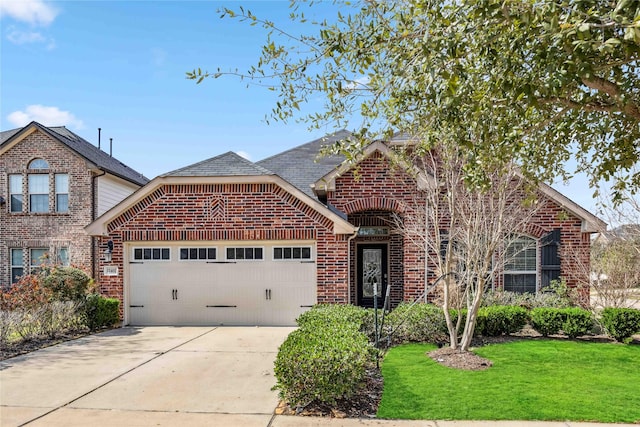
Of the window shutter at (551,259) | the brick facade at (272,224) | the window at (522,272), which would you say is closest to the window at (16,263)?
the brick facade at (272,224)

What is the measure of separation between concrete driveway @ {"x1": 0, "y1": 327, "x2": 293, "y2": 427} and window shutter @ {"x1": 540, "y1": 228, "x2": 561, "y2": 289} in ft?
24.0

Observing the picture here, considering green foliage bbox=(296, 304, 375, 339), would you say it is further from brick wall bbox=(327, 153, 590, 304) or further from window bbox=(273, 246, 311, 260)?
brick wall bbox=(327, 153, 590, 304)

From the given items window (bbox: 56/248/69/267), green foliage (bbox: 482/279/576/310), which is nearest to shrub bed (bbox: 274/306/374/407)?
green foliage (bbox: 482/279/576/310)

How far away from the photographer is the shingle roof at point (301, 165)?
48.4ft

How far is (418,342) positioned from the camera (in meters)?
9.24

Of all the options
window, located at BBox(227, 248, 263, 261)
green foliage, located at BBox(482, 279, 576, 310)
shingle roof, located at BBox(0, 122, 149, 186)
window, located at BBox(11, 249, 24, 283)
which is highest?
shingle roof, located at BBox(0, 122, 149, 186)

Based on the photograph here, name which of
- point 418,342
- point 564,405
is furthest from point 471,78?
point 418,342

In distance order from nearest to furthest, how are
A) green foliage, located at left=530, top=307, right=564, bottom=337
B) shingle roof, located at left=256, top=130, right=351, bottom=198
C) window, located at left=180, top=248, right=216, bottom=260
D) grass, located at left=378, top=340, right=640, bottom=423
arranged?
grass, located at left=378, top=340, right=640, bottom=423 < green foliage, located at left=530, top=307, right=564, bottom=337 < window, located at left=180, top=248, right=216, bottom=260 < shingle roof, located at left=256, top=130, right=351, bottom=198

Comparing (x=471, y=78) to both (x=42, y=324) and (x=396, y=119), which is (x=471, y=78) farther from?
(x=42, y=324)

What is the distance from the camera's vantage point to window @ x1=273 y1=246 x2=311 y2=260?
11.7 m

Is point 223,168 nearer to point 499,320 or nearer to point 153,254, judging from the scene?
point 153,254

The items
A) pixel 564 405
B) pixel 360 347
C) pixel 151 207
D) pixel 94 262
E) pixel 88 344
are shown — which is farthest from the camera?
pixel 94 262

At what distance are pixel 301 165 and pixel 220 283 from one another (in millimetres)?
5710

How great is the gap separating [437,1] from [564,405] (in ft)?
16.9
